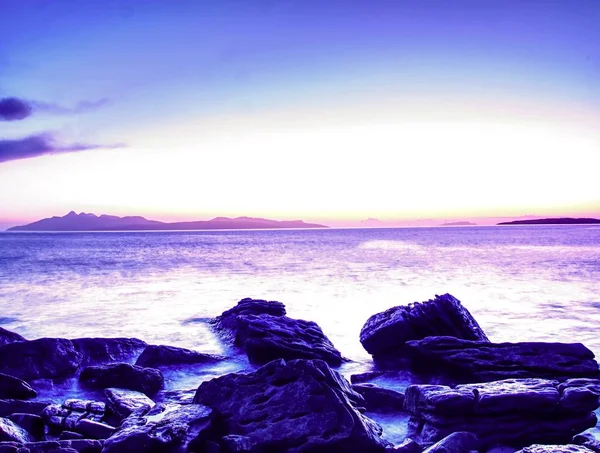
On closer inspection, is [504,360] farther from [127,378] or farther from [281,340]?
[127,378]

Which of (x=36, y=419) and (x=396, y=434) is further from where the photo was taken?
(x=396, y=434)

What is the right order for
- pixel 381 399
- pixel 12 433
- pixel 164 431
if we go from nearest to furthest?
pixel 164 431 < pixel 12 433 < pixel 381 399

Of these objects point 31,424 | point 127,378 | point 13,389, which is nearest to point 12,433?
point 31,424

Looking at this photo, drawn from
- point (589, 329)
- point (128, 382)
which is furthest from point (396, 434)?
point (589, 329)

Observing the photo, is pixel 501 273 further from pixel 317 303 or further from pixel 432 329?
pixel 432 329

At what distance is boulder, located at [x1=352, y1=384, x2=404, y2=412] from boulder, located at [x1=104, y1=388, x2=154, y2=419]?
4021 millimetres

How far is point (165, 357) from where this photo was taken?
1328cm

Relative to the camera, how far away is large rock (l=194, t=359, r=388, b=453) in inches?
282

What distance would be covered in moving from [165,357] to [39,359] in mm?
2900

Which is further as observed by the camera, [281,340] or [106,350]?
[106,350]

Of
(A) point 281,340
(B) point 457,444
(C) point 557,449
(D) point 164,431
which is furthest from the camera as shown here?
(A) point 281,340

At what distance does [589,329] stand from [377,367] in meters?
9.91

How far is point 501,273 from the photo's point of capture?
43.4 meters

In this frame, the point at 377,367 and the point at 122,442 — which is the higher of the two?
the point at 122,442
